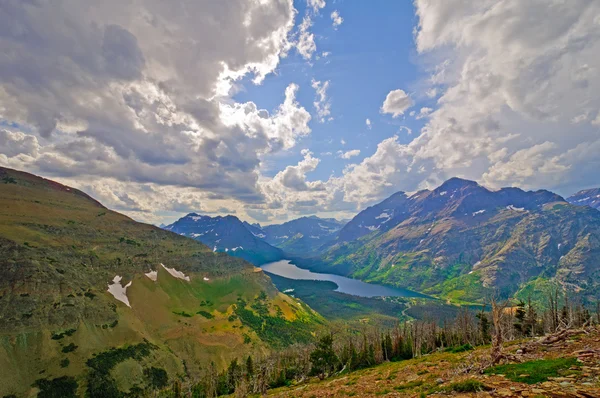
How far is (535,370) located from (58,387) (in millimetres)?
173484

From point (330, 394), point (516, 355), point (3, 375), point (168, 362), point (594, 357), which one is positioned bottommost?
point (168, 362)

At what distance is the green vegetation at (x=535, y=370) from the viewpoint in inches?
659

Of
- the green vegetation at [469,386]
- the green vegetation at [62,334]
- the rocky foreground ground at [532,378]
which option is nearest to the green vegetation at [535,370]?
the rocky foreground ground at [532,378]

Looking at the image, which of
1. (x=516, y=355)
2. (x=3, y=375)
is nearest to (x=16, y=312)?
(x=3, y=375)

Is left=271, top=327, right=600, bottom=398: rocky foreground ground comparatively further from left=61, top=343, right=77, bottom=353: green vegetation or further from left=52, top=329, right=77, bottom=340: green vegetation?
left=52, top=329, right=77, bottom=340: green vegetation

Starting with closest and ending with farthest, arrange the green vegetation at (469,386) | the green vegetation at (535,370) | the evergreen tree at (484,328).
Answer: the green vegetation at (469,386) < the green vegetation at (535,370) < the evergreen tree at (484,328)

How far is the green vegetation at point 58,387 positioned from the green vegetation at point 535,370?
167m

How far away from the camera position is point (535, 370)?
18219 millimetres

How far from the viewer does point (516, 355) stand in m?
24.1

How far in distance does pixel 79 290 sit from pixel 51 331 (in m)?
37.1

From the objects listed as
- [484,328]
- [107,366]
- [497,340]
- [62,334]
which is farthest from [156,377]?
[497,340]

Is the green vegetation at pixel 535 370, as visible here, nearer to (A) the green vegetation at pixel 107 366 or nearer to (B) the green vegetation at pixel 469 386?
(B) the green vegetation at pixel 469 386

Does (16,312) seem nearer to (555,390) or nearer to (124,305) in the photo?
(124,305)

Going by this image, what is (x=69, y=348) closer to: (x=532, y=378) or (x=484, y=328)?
(x=484, y=328)
